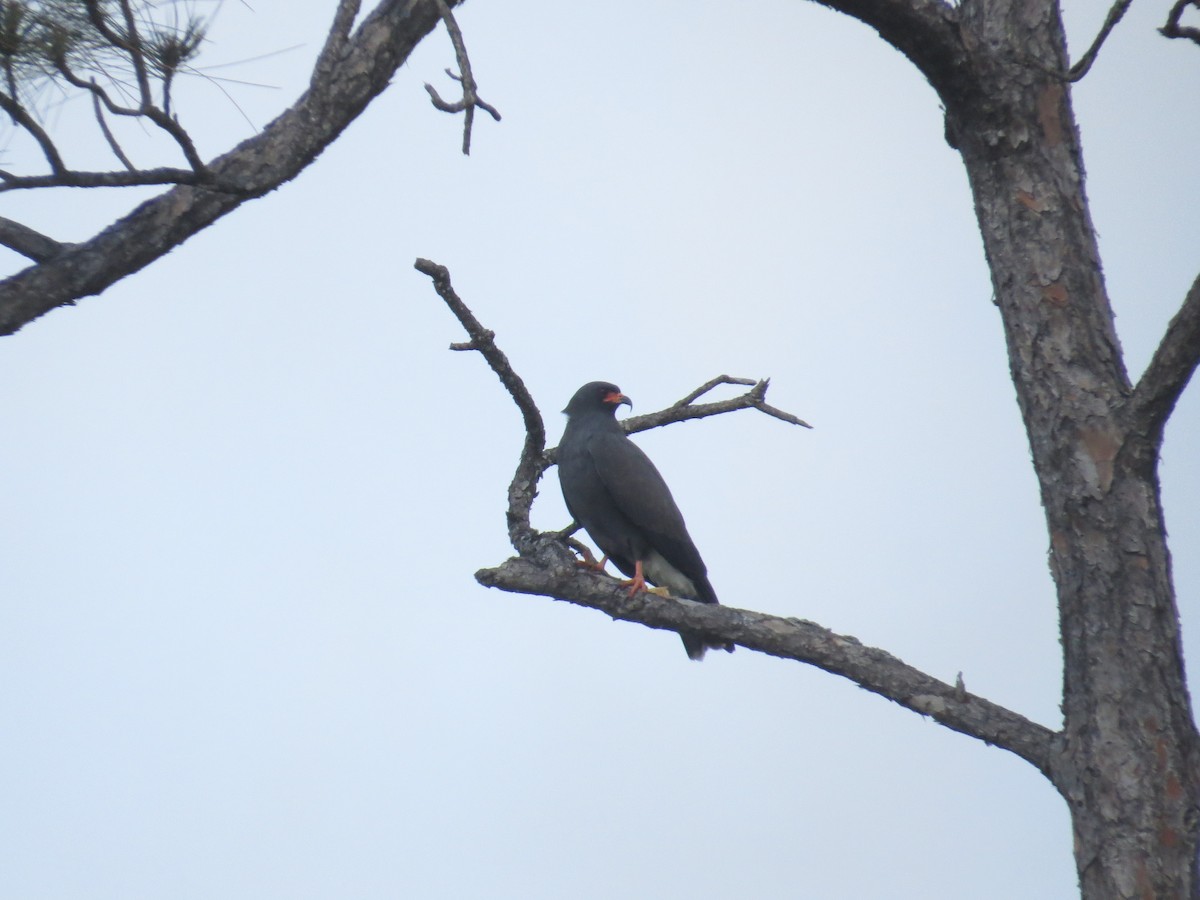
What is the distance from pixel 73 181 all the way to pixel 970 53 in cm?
281

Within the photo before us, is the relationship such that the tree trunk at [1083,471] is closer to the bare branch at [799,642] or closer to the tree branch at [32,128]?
the bare branch at [799,642]

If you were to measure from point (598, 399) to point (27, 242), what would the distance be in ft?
12.7

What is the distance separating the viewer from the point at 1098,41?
3.57m

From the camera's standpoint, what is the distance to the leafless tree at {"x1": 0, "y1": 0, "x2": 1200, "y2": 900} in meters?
3.51

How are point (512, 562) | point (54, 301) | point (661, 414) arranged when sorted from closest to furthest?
point (54, 301)
point (512, 562)
point (661, 414)

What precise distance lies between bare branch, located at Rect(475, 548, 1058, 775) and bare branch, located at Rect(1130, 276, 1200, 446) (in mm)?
1010

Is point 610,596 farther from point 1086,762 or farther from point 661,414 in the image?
point 1086,762

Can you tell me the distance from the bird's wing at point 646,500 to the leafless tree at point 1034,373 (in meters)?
1.80

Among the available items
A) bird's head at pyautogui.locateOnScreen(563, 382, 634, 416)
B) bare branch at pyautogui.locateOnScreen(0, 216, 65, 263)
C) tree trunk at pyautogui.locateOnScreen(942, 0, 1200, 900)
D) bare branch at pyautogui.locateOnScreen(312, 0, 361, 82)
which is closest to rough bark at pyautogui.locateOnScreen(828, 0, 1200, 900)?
tree trunk at pyautogui.locateOnScreen(942, 0, 1200, 900)

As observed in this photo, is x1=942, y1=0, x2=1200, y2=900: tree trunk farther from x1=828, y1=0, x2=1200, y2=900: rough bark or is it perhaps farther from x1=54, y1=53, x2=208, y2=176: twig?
x1=54, y1=53, x2=208, y2=176: twig

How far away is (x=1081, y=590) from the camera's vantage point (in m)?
3.87

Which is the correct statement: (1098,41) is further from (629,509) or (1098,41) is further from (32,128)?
(629,509)

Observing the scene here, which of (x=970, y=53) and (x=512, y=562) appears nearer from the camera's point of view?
(x=970, y=53)

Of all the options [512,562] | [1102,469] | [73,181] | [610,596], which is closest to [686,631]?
[610,596]
